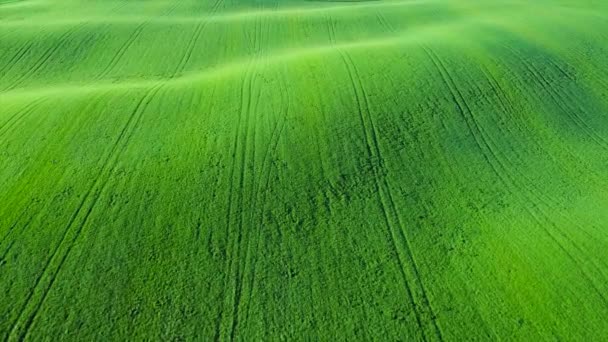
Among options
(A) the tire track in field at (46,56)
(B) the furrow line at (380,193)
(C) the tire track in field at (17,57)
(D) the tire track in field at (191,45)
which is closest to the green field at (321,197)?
(B) the furrow line at (380,193)

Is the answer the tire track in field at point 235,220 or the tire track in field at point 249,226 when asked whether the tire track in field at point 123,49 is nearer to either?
the tire track in field at point 235,220

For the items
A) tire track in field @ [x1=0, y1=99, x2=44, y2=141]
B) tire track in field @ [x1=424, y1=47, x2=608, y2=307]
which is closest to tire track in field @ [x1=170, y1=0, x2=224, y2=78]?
tire track in field @ [x1=0, y1=99, x2=44, y2=141]

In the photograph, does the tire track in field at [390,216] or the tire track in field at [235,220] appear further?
the tire track in field at [390,216]

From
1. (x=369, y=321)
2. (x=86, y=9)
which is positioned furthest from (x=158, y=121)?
(x=86, y=9)

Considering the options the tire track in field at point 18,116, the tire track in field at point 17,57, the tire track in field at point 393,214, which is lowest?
the tire track in field at point 393,214

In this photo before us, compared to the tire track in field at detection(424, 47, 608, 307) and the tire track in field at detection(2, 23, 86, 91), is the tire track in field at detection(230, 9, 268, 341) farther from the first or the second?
the tire track in field at detection(2, 23, 86, 91)

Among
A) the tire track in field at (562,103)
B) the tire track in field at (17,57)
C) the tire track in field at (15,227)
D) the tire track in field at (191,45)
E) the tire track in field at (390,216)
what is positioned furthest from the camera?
the tire track in field at (191,45)

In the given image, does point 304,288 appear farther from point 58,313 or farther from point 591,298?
point 591,298
